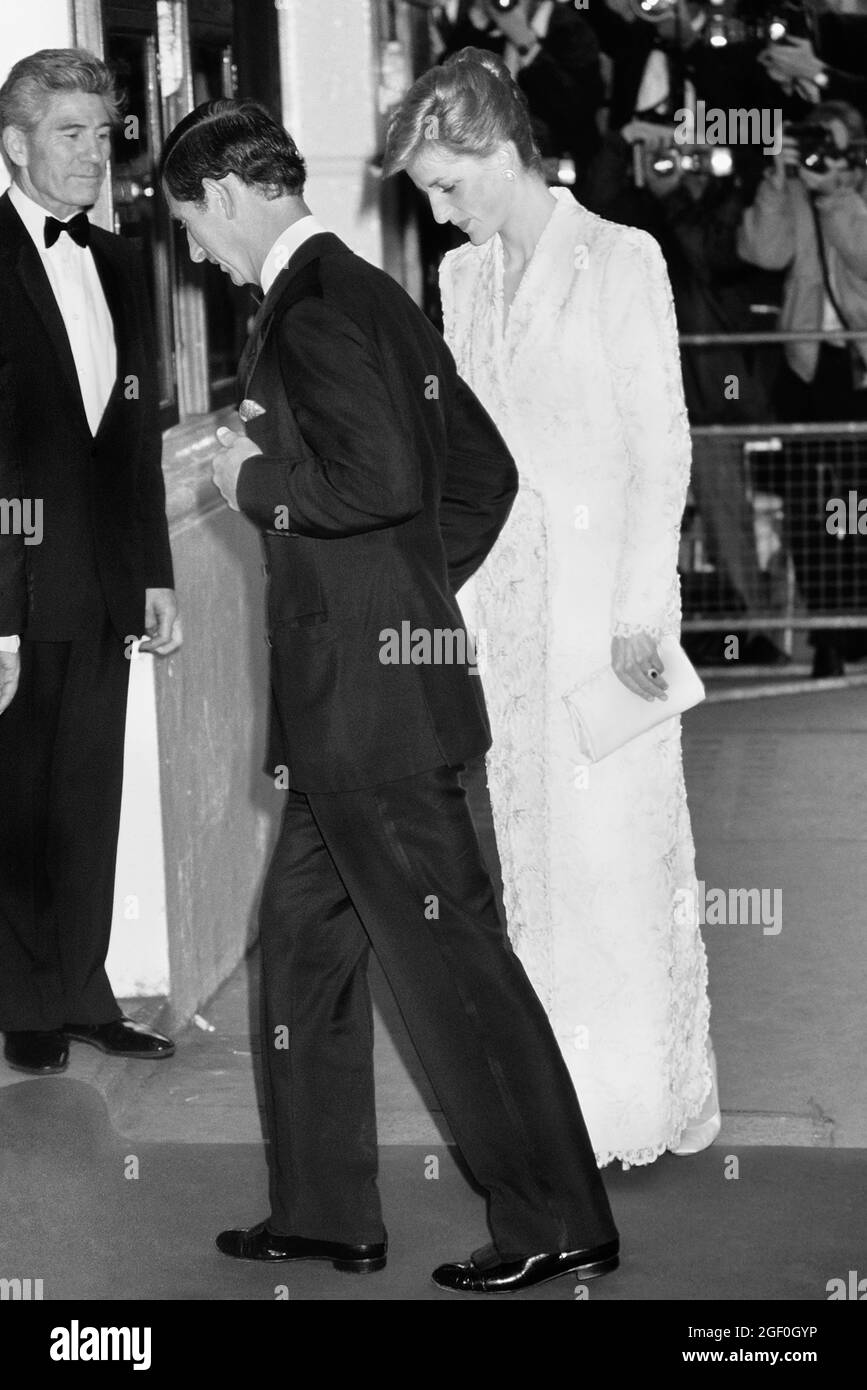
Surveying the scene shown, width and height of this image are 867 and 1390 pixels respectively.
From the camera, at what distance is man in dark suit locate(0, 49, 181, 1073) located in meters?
4.30

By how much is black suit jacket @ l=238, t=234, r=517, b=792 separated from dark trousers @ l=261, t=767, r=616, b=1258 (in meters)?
0.09

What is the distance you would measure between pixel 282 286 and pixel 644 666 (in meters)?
0.92

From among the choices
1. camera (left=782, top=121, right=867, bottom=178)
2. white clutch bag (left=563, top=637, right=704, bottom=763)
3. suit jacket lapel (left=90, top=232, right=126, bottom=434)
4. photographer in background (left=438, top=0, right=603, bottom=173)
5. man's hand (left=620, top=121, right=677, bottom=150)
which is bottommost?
white clutch bag (left=563, top=637, right=704, bottom=763)

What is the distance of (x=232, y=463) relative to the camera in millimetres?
3088

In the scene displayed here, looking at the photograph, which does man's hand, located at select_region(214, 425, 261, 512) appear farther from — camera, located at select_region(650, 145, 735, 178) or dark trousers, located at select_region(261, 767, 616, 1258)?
camera, located at select_region(650, 145, 735, 178)

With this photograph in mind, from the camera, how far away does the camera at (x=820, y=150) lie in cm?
872

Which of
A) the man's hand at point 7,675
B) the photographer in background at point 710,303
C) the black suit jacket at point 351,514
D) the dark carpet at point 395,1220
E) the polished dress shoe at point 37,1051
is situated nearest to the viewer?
the black suit jacket at point 351,514

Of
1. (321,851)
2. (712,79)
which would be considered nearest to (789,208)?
(712,79)

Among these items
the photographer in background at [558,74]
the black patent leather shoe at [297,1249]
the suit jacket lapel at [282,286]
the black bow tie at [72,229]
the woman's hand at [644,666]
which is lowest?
the black patent leather shoe at [297,1249]

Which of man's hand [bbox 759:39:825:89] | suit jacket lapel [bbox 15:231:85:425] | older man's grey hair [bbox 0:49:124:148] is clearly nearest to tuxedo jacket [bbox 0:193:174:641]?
Answer: suit jacket lapel [bbox 15:231:85:425]

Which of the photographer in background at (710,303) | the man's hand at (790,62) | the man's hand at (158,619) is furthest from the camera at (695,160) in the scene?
the man's hand at (158,619)

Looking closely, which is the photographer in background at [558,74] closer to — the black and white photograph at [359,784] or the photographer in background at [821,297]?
the photographer in background at [821,297]

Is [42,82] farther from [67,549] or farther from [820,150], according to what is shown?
[820,150]
